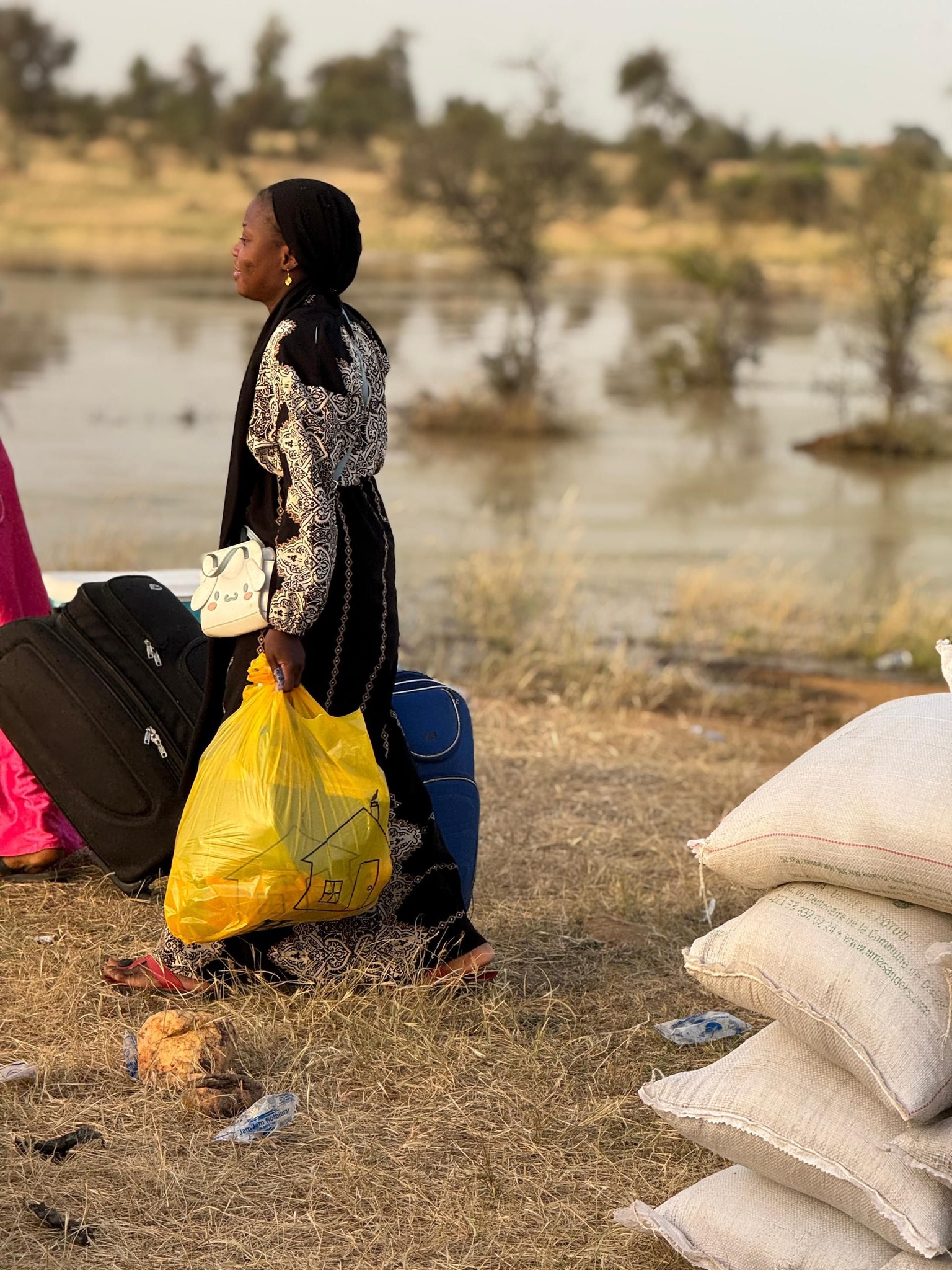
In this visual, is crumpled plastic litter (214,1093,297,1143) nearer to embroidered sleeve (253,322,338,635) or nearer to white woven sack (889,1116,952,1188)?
embroidered sleeve (253,322,338,635)

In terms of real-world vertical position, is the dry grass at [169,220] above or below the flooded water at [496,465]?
above

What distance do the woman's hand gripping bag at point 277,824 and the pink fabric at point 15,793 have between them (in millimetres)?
966

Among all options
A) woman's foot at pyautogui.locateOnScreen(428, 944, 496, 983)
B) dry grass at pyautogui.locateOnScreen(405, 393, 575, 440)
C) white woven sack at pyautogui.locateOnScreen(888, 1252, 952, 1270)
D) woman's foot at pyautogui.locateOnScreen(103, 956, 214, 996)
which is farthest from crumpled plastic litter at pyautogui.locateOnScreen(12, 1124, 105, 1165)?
dry grass at pyautogui.locateOnScreen(405, 393, 575, 440)

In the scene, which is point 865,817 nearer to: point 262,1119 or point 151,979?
point 262,1119

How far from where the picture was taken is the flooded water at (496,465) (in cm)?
1191

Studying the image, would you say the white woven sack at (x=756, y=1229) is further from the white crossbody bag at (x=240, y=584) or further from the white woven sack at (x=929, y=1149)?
the white crossbody bag at (x=240, y=584)

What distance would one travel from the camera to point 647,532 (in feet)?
44.0

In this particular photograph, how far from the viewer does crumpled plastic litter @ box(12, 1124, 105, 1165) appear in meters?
2.53

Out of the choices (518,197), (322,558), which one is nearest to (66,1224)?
(322,558)

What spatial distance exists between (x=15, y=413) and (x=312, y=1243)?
63.0ft

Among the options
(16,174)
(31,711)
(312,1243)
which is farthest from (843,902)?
(16,174)

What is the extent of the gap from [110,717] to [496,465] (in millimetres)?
14214

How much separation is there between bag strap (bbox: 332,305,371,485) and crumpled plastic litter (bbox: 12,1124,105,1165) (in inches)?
48.4

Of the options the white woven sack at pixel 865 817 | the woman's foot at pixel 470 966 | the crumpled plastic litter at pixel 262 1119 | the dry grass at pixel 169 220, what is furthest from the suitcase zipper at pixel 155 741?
the dry grass at pixel 169 220
